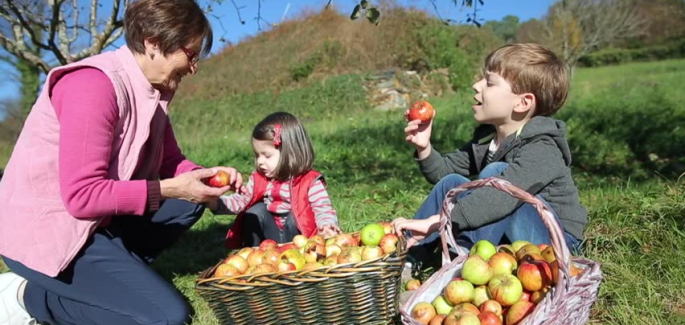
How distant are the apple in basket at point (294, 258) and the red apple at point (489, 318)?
798mm

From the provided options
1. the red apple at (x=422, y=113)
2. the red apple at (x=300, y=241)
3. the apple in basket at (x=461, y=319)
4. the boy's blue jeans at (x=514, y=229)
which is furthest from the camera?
the red apple at (x=422, y=113)

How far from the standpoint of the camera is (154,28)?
2521 mm

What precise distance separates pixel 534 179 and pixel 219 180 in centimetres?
151

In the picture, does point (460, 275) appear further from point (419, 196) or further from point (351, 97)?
point (351, 97)

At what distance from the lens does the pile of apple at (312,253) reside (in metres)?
2.47

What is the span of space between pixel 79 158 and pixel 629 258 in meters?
2.56

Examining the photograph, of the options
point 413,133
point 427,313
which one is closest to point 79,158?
point 427,313

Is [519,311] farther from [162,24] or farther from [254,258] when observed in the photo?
[162,24]

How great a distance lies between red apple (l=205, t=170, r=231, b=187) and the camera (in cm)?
292

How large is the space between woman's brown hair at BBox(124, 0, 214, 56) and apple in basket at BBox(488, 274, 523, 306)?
1.67 meters

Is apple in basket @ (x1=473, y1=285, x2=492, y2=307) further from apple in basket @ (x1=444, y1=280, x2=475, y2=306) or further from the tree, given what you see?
the tree

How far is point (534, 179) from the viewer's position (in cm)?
261

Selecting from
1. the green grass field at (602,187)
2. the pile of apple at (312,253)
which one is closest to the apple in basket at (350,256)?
the pile of apple at (312,253)

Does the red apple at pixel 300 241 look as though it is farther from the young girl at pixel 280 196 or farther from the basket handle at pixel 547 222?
the basket handle at pixel 547 222
